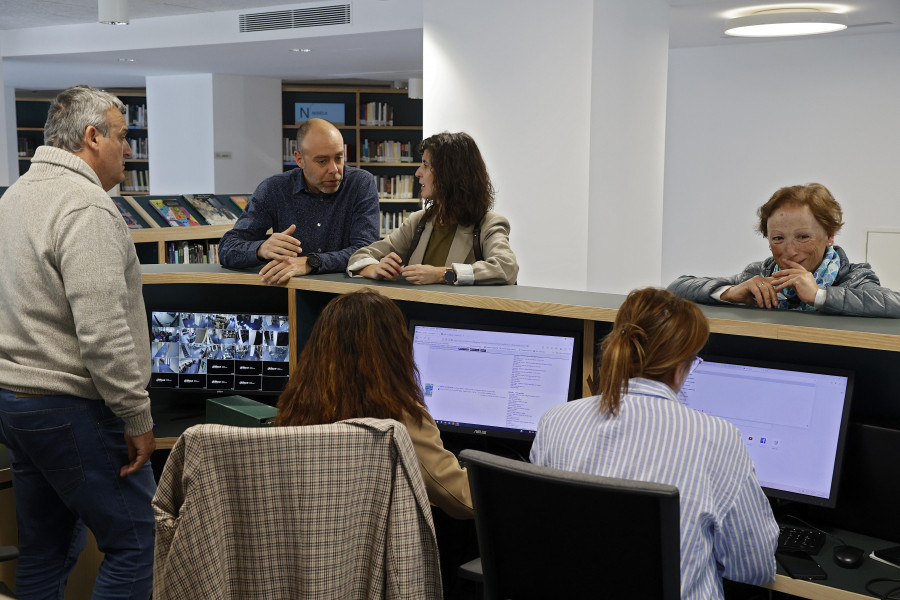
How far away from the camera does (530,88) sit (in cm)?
472

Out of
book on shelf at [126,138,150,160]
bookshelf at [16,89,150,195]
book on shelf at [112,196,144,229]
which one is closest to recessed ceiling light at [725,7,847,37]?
book on shelf at [112,196,144,229]

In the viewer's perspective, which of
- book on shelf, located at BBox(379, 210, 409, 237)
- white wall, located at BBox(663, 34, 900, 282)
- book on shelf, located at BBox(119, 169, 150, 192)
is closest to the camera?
white wall, located at BBox(663, 34, 900, 282)

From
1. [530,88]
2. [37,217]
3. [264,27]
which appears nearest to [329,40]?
[264,27]

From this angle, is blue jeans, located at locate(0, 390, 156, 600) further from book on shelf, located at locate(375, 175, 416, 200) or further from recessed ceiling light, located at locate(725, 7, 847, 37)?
book on shelf, located at locate(375, 175, 416, 200)

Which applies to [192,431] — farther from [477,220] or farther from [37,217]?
[477,220]

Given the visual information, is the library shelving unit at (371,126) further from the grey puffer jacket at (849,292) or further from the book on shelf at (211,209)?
the grey puffer jacket at (849,292)

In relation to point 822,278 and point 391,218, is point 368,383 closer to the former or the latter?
point 822,278

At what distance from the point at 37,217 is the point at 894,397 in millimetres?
2078

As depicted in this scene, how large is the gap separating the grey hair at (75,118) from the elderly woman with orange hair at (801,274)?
154cm

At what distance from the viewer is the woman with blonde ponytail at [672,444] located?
4.89ft

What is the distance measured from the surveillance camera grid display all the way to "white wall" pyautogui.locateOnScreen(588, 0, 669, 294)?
2306mm

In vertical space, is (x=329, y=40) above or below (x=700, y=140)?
above

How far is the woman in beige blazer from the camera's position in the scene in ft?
9.07

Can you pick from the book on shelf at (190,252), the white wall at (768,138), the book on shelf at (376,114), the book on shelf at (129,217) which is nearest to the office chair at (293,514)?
the book on shelf at (129,217)
